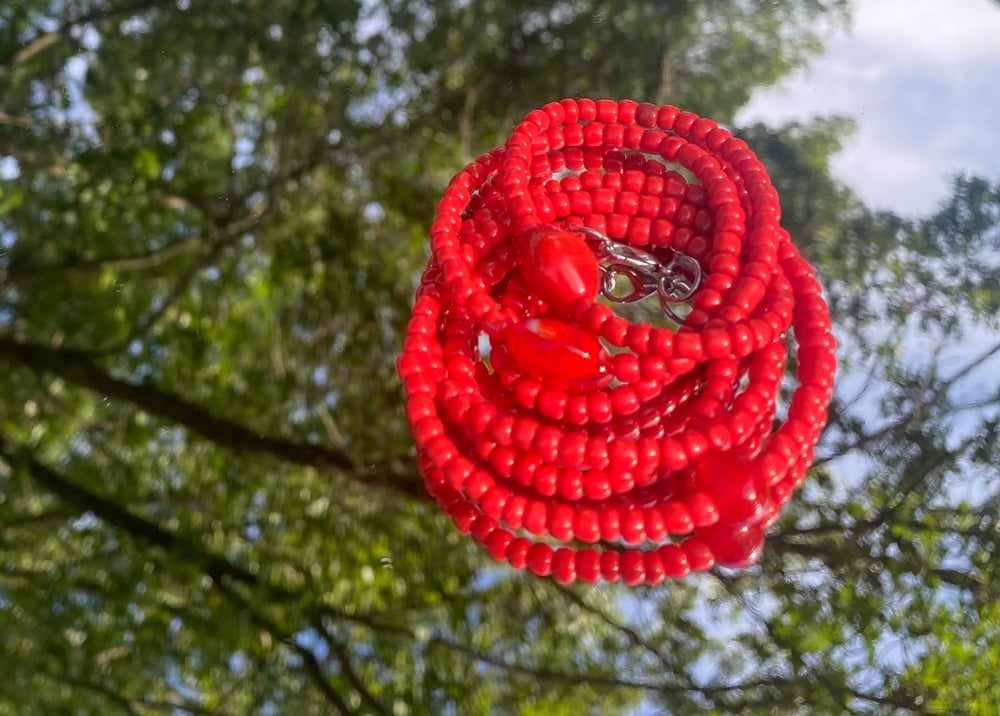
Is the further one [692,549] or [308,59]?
[308,59]

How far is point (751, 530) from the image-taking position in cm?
57

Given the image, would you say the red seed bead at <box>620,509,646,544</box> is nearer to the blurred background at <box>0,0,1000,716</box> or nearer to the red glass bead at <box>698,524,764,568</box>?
the red glass bead at <box>698,524,764,568</box>

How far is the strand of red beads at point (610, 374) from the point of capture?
542 mm

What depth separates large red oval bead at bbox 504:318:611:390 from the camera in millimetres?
549

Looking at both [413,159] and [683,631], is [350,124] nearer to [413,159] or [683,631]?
[413,159]

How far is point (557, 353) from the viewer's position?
0.55 meters

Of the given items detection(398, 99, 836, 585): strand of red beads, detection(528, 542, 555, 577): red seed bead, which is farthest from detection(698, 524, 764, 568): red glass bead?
detection(528, 542, 555, 577): red seed bead

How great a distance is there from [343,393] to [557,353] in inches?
20.1

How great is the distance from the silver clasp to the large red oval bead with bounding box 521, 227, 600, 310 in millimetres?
60

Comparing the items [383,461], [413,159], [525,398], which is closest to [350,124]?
[413,159]

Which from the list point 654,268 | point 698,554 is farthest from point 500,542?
point 654,268

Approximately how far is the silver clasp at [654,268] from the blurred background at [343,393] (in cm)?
31

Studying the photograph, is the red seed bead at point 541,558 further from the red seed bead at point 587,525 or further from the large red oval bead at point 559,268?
the large red oval bead at point 559,268

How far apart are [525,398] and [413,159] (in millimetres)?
603
